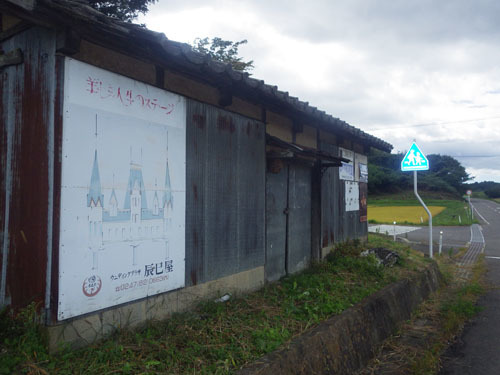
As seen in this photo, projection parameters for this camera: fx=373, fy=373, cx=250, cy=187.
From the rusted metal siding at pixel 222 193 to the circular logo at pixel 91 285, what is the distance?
1.28 meters

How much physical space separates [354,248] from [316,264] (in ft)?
5.98

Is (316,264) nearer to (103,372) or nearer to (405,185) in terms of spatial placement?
(103,372)

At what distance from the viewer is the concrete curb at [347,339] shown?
3.91 metres

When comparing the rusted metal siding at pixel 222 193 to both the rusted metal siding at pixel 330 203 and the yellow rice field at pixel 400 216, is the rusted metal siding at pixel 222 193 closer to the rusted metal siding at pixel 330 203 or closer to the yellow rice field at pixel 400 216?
the rusted metal siding at pixel 330 203

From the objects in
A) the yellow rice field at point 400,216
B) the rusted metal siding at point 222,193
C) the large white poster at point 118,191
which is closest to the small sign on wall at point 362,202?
the rusted metal siding at point 222,193

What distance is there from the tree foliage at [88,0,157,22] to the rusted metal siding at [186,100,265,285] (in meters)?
7.89

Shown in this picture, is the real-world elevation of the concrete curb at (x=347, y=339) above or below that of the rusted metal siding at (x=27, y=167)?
below

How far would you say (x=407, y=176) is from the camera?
73062 millimetres

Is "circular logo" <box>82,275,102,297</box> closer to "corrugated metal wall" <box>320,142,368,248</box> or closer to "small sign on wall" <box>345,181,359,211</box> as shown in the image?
"corrugated metal wall" <box>320,142,368,248</box>

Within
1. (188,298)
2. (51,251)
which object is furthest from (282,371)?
(51,251)

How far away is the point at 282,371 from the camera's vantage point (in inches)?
149

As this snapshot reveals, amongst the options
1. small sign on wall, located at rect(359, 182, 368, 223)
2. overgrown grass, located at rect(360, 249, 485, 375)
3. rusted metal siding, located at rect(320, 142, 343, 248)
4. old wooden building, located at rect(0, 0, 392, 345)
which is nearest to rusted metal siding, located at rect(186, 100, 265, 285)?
old wooden building, located at rect(0, 0, 392, 345)

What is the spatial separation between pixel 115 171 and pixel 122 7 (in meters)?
10.0

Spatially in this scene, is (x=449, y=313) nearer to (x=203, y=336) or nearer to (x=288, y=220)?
(x=288, y=220)
